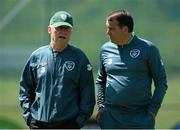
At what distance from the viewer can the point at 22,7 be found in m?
8.52

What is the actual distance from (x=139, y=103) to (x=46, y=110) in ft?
2.43

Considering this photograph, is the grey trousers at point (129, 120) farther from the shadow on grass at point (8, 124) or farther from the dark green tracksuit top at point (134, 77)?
the shadow on grass at point (8, 124)

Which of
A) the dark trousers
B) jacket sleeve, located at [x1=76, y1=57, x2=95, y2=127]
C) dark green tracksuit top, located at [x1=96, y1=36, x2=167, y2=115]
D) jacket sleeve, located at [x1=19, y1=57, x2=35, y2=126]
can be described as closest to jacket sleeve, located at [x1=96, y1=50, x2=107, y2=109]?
dark green tracksuit top, located at [x1=96, y1=36, x2=167, y2=115]

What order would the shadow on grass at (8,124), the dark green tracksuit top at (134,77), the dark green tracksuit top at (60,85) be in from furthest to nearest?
the shadow on grass at (8,124) → the dark green tracksuit top at (134,77) → the dark green tracksuit top at (60,85)

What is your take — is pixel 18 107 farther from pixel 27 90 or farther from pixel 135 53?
pixel 135 53

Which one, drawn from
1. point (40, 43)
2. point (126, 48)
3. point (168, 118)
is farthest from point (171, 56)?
point (126, 48)

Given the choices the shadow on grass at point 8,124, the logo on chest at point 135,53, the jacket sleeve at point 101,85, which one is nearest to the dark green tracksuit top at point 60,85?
the jacket sleeve at point 101,85

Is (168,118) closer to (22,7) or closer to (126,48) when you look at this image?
(22,7)

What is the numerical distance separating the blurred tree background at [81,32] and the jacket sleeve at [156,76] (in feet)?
9.08

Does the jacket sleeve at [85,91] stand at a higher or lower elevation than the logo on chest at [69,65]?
lower

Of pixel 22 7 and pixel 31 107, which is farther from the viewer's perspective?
pixel 22 7

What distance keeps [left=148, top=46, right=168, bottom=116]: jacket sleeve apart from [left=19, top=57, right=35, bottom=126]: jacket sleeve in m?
0.95

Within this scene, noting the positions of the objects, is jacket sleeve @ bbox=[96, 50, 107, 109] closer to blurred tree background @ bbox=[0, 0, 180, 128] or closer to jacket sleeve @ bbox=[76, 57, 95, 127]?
jacket sleeve @ bbox=[76, 57, 95, 127]

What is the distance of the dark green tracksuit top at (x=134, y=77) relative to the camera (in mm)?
5531
